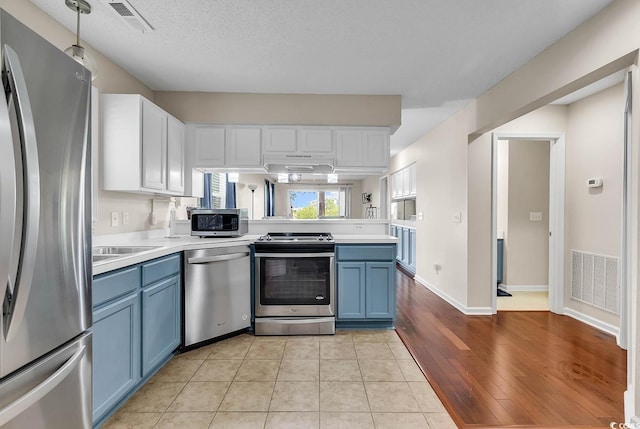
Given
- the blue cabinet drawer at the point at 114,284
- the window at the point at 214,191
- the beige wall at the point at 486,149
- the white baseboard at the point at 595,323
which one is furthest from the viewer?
the window at the point at 214,191

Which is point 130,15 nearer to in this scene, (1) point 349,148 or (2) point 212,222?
(2) point 212,222

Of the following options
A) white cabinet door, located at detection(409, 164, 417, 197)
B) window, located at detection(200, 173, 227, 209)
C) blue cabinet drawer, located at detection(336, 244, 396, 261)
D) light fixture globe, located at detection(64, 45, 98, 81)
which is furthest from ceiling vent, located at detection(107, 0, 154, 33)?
white cabinet door, located at detection(409, 164, 417, 197)

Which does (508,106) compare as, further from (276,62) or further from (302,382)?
(302,382)

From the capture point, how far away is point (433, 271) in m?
4.36

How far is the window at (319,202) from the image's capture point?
8.59 m

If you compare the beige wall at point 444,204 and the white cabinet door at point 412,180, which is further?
the white cabinet door at point 412,180

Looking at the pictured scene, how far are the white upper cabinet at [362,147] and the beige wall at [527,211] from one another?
2.31 m

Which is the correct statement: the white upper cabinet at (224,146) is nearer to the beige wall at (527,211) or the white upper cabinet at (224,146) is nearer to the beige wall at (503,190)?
the beige wall at (503,190)

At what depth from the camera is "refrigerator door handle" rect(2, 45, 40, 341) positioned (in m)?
0.86

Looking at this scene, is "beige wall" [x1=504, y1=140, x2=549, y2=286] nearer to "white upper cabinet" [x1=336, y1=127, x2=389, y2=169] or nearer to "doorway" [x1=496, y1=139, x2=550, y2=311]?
"doorway" [x1=496, y1=139, x2=550, y2=311]

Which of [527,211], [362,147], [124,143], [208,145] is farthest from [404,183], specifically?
[124,143]

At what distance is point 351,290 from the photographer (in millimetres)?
2924

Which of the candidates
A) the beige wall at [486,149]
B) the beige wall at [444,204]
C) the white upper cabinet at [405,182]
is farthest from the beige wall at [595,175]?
the white upper cabinet at [405,182]

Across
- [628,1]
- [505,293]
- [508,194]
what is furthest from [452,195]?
[628,1]
